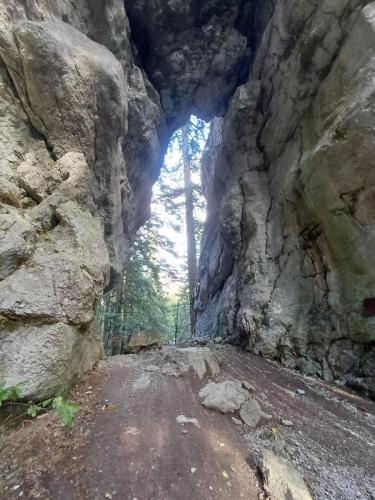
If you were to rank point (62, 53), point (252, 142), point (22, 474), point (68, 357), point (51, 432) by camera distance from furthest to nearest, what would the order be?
point (252, 142), point (62, 53), point (68, 357), point (51, 432), point (22, 474)

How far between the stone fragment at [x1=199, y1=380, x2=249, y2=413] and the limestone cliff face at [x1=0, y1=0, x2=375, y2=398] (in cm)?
233

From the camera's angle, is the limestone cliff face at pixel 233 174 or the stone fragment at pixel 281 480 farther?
the limestone cliff face at pixel 233 174

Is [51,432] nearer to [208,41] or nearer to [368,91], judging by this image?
[368,91]

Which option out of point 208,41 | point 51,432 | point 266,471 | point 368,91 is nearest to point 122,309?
point 51,432

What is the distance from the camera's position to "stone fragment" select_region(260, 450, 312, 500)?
2.66 metres

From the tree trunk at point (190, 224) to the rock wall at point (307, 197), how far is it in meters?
3.99

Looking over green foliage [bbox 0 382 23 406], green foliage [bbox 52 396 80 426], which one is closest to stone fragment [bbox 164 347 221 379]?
green foliage [bbox 52 396 80 426]

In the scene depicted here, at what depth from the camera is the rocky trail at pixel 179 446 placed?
2627 mm

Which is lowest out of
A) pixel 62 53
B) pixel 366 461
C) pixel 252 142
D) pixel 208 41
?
pixel 366 461

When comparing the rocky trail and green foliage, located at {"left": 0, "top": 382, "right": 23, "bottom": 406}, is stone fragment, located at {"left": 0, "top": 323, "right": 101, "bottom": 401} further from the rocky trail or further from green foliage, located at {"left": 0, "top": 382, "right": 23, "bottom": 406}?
the rocky trail

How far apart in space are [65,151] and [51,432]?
19.1ft

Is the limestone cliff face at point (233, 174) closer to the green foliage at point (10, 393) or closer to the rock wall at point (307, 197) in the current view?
the rock wall at point (307, 197)

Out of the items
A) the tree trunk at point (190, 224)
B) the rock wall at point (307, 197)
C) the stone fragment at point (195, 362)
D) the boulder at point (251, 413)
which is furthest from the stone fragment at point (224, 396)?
the tree trunk at point (190, 224)

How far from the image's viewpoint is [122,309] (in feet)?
41.5
